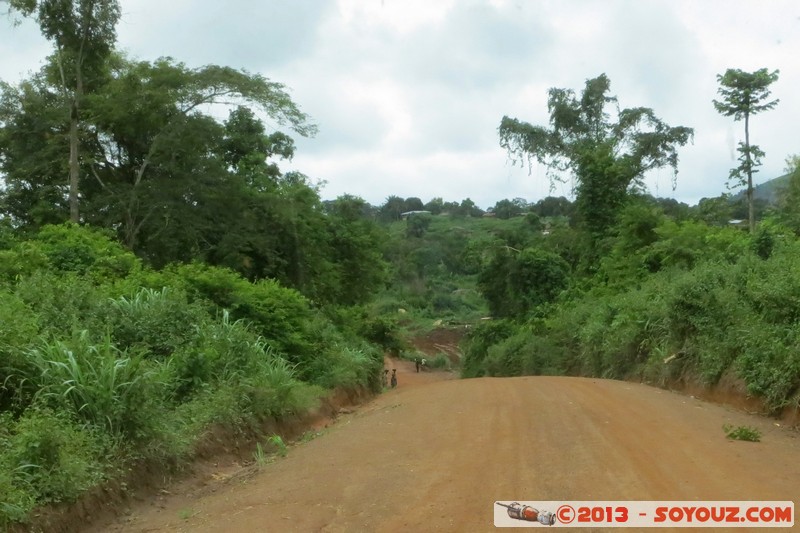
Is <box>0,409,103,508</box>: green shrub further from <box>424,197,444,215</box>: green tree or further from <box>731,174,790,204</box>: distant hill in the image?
<box>424,197,444,215</box>: green tree

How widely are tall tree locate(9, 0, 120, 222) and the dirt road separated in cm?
1649

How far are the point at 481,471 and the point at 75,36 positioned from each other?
22.2m

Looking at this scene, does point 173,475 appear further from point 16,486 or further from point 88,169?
point 88,169

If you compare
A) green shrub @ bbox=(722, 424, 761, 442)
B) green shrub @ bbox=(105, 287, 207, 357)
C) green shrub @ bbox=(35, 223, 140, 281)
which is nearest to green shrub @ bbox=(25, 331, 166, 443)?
green shrub @ bbox=(105, 287, 207, 357)

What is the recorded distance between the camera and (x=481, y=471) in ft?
28.4

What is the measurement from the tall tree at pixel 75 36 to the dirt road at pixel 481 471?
16494 millimetres

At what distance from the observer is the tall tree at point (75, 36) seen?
24.6m

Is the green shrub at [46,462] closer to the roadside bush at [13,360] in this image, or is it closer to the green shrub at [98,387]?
the green shrub at [98,387]

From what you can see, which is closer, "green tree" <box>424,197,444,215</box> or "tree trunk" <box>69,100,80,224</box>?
"tree trunk" <box>69,100,80,224</box>

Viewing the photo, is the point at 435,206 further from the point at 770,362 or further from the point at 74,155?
the point at 770,362

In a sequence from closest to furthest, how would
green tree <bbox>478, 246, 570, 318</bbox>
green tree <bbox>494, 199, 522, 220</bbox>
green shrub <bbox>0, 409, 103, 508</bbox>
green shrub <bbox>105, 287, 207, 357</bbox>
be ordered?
green shrub <bbox>0, 409, 103, 508</bbox>
green shrub <bbox>105, 287, 207, 357</bbox>
green tree <bbox>478, 246, 570, 318</bbox>
green tree <bbox>494, 199, 522, 220</bbox>

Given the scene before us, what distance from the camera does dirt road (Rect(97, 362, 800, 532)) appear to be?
745 cm

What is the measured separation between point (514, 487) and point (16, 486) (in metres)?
4.65

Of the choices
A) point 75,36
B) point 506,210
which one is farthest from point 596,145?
point 506,210
